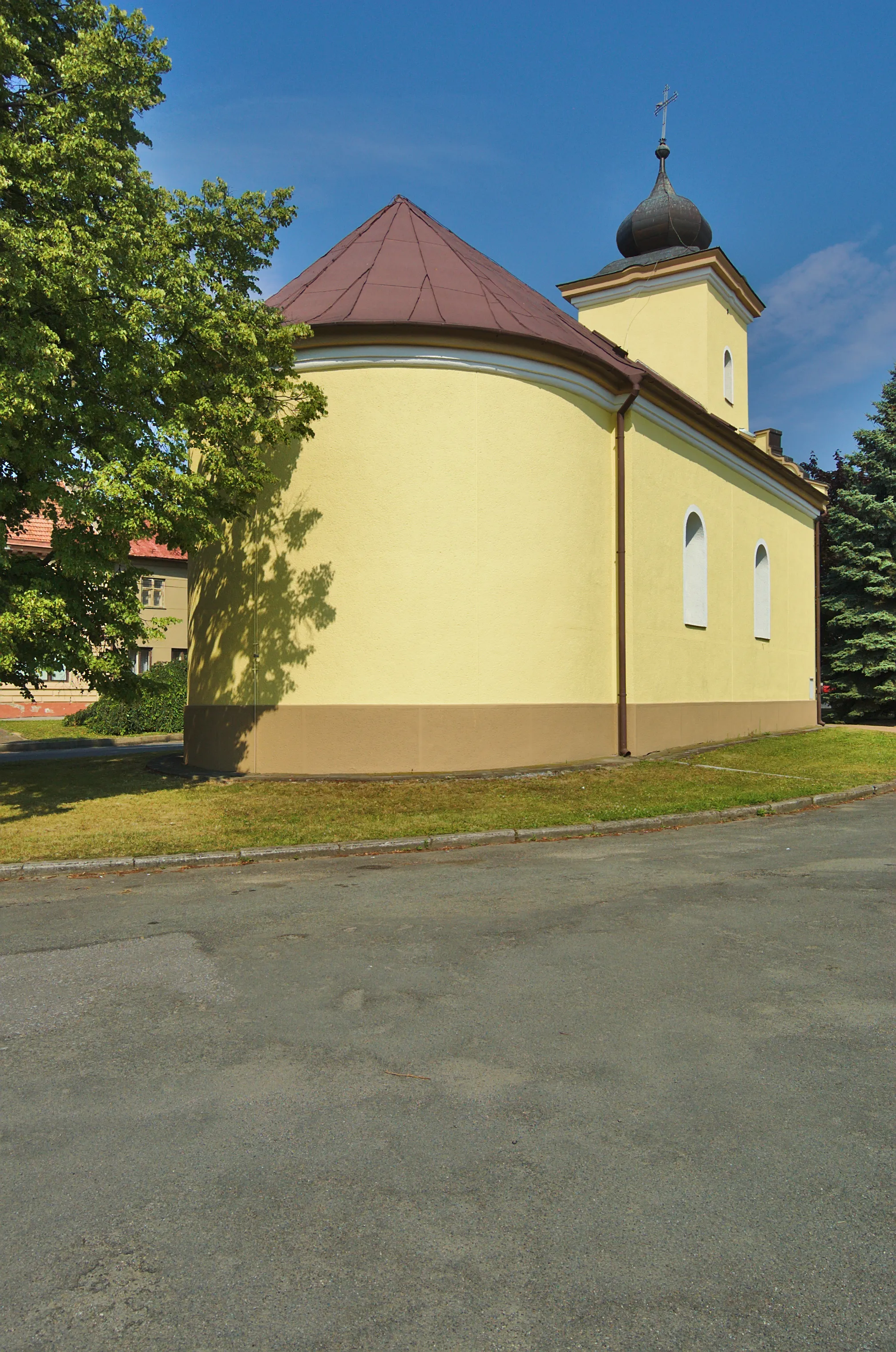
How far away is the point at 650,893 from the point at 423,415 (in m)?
9.56

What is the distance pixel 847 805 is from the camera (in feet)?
40.2

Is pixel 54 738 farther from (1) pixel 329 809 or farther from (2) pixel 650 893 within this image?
(2) pixel 650 893

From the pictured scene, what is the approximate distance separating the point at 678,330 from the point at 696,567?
7.71 meters

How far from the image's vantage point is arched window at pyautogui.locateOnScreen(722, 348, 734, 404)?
1007 inches

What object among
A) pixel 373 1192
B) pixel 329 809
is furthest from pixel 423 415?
pixel 373 1192

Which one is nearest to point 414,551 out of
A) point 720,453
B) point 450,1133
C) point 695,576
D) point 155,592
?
point 695,576

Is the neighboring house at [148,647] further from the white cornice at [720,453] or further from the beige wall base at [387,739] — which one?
the white cornice at [720,453]

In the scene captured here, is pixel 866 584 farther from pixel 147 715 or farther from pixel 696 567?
pixel 147 715

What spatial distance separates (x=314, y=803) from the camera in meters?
11.6

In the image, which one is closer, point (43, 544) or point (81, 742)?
point (81, 742)

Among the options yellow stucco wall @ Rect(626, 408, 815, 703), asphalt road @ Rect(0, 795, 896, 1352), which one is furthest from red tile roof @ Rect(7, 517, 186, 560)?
asphalt road @ Rect(0, 795, 896, 1352)

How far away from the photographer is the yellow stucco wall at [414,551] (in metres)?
14.2

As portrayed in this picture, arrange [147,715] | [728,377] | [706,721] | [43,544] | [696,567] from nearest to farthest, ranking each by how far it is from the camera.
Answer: [706,721] → [696,567] → [728,377] → [147,715] → [43,544]

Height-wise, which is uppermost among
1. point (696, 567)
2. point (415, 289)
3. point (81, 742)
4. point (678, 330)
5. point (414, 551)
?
point (678, 330)
